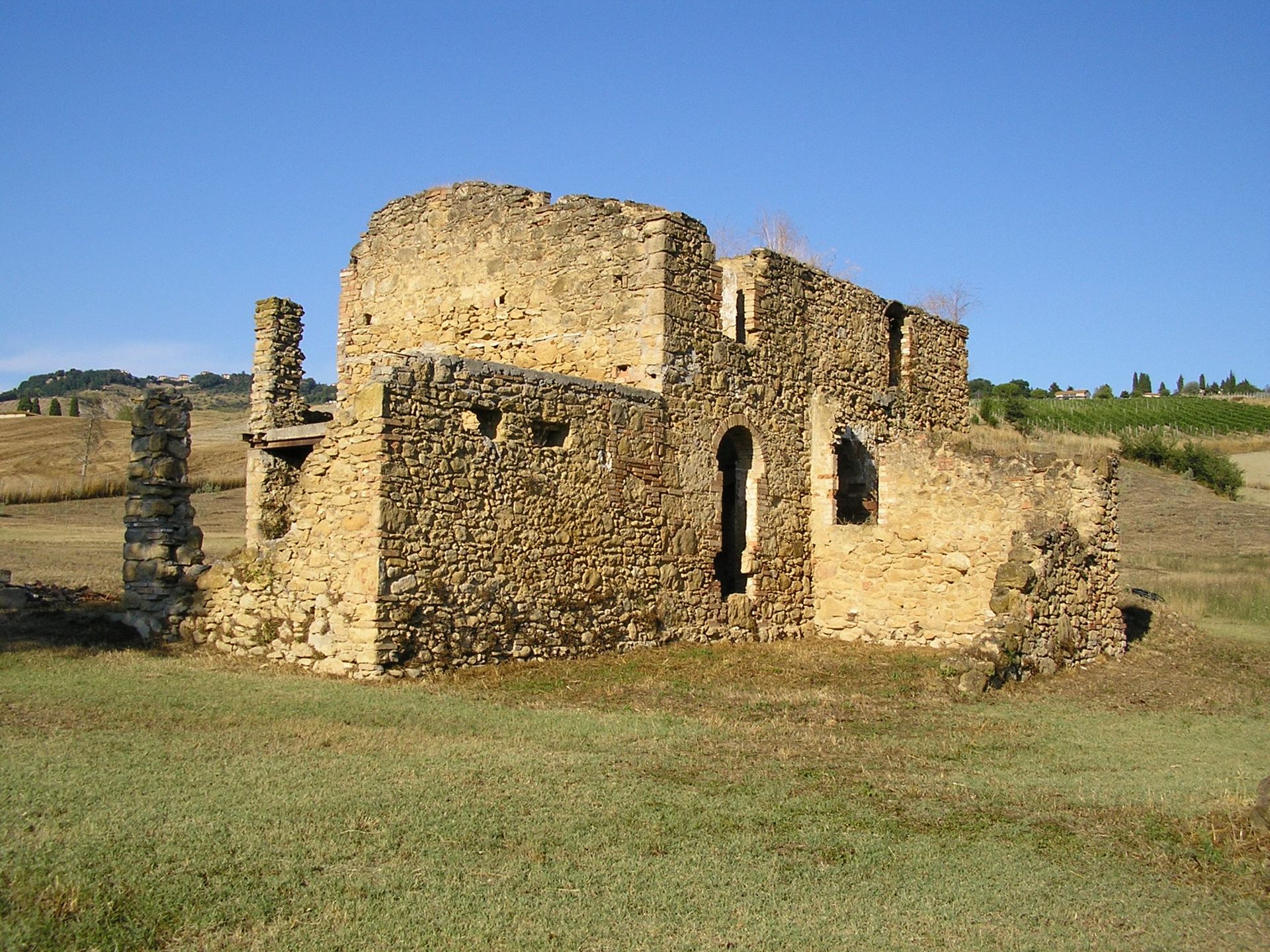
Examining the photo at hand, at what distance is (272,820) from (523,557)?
6798 mm

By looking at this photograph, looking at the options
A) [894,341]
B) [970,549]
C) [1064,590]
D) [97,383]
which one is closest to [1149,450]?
[894,341]

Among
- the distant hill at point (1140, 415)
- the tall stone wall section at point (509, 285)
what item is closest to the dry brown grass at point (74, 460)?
the tall stone wall section at point (509, 285)

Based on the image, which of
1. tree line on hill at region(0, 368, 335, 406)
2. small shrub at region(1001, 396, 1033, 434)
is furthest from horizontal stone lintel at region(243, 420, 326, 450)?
tree line on hill at region(0, 368, 335, 406)

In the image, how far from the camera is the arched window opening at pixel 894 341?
19.7m

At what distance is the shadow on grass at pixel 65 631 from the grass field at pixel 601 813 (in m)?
0.11

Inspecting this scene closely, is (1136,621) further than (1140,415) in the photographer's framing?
No

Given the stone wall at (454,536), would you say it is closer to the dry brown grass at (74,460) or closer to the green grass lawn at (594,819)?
the green grass lawn at (594,819)

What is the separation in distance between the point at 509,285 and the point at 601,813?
407 inches

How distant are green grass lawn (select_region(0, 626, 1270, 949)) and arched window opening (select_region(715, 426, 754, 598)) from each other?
504 cm

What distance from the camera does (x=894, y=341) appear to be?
66.4ft

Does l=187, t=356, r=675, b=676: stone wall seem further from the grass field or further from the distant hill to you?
the distant hill

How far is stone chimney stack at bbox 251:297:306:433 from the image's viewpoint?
15.3 metres

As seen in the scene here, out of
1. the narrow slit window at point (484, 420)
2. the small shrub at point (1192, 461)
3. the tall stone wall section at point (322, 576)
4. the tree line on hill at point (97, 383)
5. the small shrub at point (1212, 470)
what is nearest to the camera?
the tall stone wall section at point (322, 576)

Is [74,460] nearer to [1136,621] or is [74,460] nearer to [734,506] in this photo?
[734,506]
